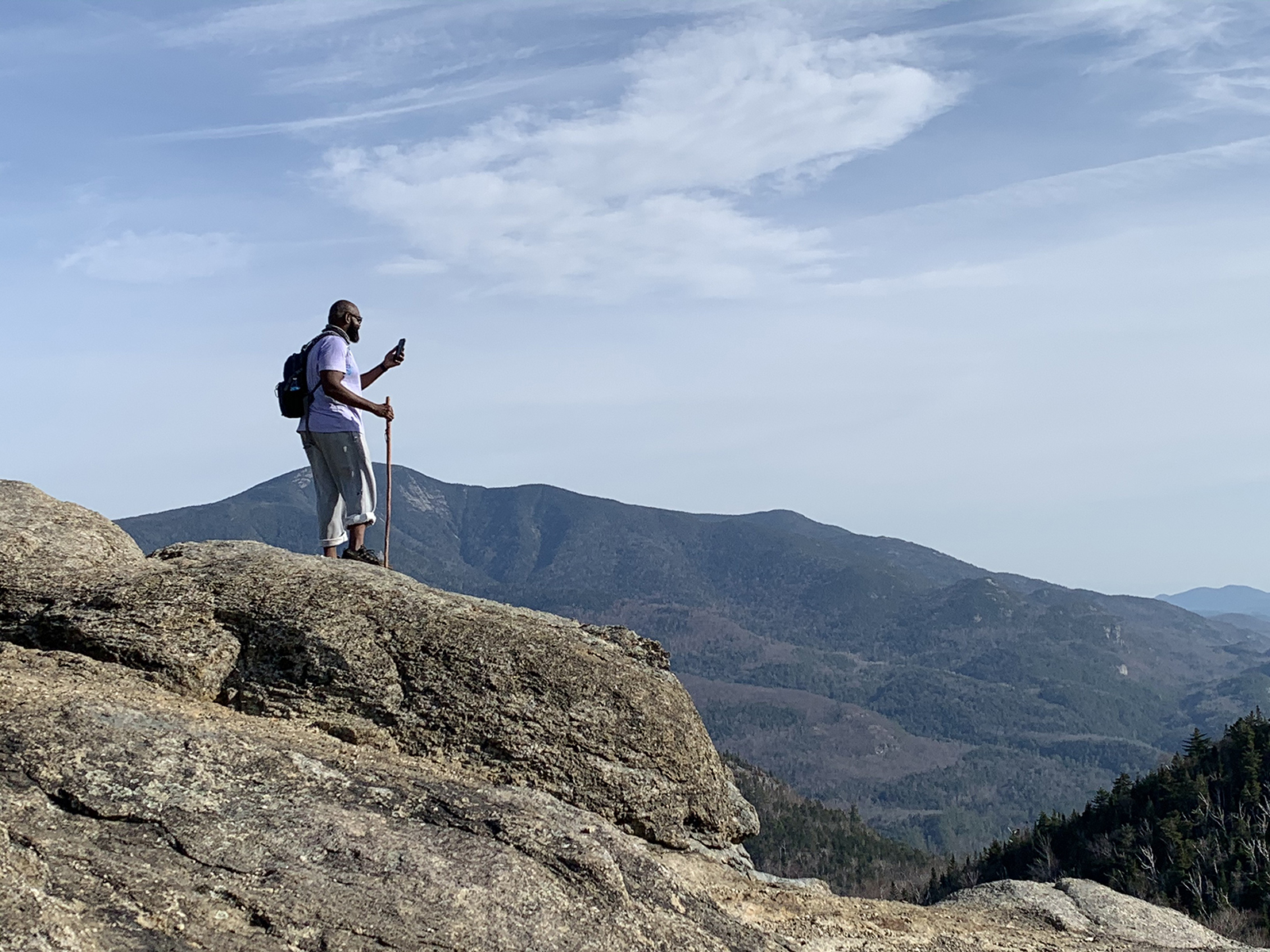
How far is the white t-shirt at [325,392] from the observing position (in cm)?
1402

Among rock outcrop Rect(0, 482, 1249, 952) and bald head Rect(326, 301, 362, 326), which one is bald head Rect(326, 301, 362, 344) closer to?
bald head Rect(326, 301, 362, 326)

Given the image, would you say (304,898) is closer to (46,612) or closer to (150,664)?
(150,664)

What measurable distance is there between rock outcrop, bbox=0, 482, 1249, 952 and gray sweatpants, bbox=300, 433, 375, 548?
3.93 feet

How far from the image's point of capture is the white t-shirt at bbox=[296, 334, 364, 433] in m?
14.0

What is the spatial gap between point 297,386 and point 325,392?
0.61 metres

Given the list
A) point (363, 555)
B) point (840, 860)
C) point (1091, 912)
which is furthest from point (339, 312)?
point (840, 860)

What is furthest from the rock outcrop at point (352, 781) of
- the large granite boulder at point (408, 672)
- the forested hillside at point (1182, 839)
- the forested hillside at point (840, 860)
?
the forested hillside at point (840, 860)

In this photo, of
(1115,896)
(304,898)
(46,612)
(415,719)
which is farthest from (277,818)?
(1115,896)

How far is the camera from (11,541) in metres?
12.5

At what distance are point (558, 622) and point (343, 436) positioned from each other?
3783mm

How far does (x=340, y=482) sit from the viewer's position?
14.6m

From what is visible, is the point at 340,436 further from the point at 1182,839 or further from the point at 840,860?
the point at 840,860

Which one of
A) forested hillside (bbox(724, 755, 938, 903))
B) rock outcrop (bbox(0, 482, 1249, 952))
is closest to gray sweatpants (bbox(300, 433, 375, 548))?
rock outcrop (bbox(0, 482, 1249, 952))

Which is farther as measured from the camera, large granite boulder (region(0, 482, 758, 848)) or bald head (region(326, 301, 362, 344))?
bald head (region(326, 301, 362, 344))
